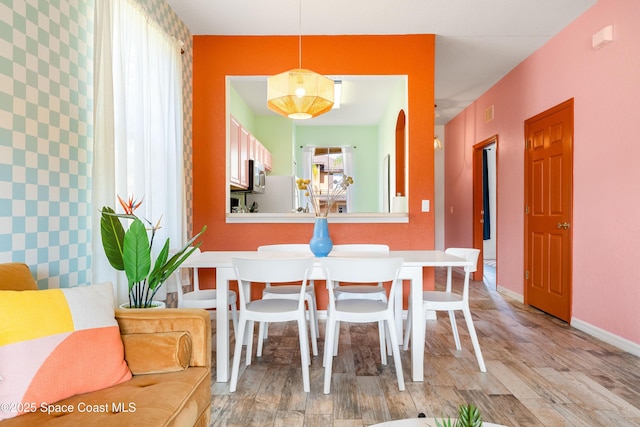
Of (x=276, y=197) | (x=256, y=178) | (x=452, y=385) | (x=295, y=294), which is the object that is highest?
(x=256, y=178)

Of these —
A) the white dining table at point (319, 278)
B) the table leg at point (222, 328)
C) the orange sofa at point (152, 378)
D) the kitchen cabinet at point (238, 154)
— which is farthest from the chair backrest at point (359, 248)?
the kitchen cabinet at point (238, 154)

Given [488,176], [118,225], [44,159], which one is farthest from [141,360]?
[488,176]

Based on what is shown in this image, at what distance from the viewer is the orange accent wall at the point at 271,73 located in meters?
3.85

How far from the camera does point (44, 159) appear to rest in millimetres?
1891

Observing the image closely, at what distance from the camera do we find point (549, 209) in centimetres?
396

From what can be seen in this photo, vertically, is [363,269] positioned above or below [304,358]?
above

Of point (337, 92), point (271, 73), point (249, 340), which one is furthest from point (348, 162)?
point (249, 340)

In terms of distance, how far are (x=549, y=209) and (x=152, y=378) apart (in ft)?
12.9

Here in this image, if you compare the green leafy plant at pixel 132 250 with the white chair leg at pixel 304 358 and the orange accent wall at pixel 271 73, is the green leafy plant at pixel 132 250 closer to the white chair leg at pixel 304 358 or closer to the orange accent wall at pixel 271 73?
the white chair leg at pixel 304 358

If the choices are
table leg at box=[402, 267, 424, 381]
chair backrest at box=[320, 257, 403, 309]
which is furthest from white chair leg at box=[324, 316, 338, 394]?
table leg at box=[402, 267, 424, 381]

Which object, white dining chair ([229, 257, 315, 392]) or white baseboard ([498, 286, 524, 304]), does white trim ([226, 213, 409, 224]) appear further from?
white baseboard ([498, 286, 524, 304])

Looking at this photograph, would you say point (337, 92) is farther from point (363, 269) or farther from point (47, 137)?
point (47, 137)

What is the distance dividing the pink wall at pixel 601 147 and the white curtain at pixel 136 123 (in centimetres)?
351

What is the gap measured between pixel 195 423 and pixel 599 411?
1.98 meters
